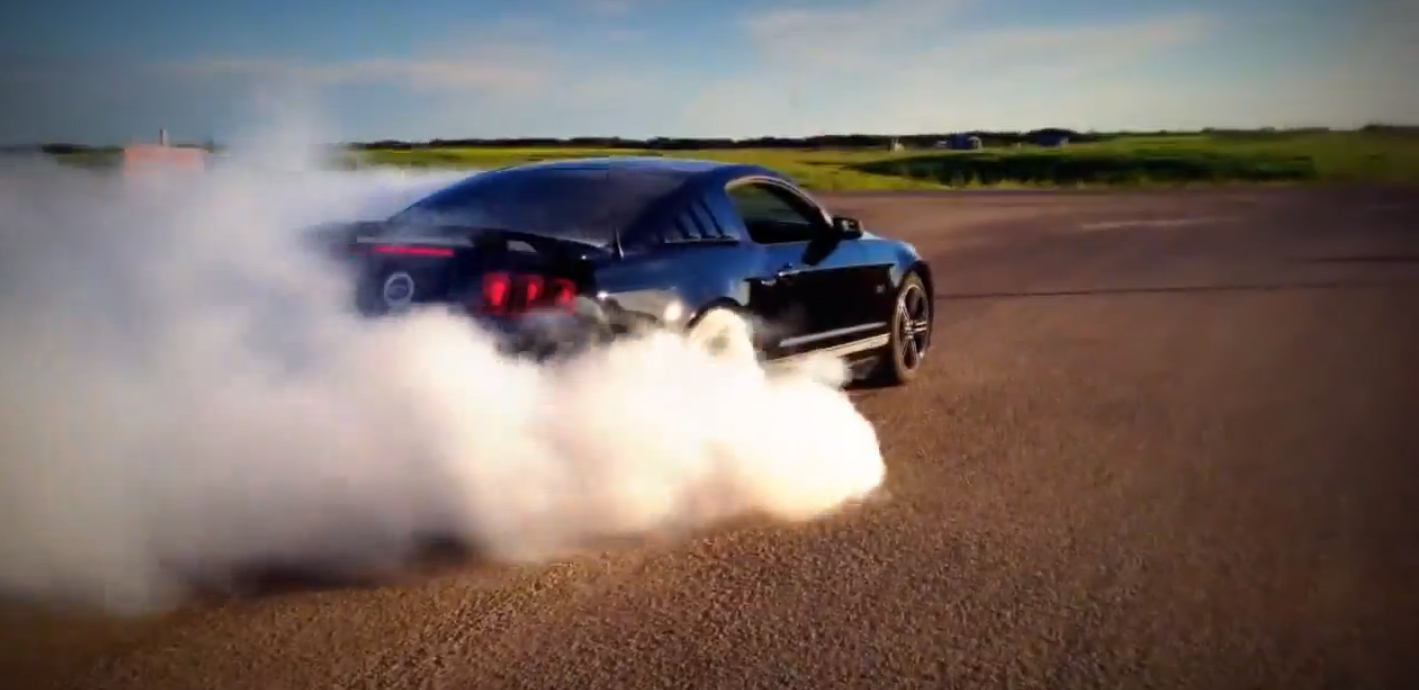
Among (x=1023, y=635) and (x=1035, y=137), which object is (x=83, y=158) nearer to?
(x=1023, y=635)

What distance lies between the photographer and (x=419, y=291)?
5.76 m

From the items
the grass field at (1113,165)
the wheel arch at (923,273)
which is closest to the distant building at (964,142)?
the grass field at (1113,165)

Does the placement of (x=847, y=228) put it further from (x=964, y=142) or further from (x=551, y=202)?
(x=964, y=142)

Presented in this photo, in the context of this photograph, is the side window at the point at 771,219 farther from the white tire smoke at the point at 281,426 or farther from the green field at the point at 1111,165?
the green field at the point at 1111,165

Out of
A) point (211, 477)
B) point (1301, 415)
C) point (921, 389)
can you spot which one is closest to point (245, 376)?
point (211, 477)

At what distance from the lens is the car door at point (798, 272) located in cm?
709

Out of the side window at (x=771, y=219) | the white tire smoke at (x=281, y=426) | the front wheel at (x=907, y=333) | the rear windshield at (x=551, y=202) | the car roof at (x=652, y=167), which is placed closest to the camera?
the white tire smoke at (x=281, y=426)

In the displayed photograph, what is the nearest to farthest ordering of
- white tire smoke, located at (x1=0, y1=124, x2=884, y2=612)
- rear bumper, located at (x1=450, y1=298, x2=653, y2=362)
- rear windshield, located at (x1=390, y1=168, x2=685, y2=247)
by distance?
white tire smoke, located at (x1=0, y1=124, x2=884, y2=612), rear bumper, located at (x1=450, y1=298, x2=653, y2=362), rear windshield, located at (x1=390, y1=168, x2=685, y2=247)

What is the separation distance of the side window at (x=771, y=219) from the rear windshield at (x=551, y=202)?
2.02 ft

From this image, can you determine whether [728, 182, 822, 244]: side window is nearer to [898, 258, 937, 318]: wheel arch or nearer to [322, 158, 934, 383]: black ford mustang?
[322, 158, 934, 383]: black ford mustang

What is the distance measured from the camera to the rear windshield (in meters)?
6.36

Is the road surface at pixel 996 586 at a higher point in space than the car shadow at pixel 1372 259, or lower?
lower

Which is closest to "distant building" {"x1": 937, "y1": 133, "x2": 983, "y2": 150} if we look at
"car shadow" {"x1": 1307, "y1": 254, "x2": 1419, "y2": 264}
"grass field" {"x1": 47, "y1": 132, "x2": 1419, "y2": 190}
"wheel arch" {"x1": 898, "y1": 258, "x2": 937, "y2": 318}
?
"grass field" {"x1": 47, "y1": 132, "x2": 1419, "y2": 190}

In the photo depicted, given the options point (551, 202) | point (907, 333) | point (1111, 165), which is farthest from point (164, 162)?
point (1111, 165)
